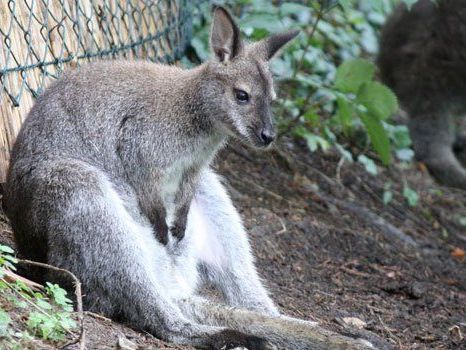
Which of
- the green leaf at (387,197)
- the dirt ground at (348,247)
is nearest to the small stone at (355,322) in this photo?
the dirt ground at (348,247)

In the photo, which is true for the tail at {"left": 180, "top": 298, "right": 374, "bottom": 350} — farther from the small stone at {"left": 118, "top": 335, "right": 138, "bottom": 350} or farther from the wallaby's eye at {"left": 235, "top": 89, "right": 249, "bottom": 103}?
the wallaby's eye at {"left": 235, "top": 89, "right": 249, "bottom": 103}

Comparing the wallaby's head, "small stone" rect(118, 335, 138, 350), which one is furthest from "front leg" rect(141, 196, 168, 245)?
"small stone" rect(118, 335, 138, 350)

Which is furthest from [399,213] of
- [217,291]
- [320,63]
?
[217,291]

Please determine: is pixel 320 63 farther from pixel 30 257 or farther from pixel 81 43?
pixel 30 257

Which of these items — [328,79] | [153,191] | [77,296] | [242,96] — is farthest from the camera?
[328,79]

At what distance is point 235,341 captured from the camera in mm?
4043

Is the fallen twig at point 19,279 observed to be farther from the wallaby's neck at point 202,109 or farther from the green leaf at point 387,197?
the green leaf at point 387,197

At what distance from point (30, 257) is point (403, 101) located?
671 centimetres

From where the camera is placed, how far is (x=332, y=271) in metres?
6.43

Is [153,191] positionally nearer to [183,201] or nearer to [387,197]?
[183,201]

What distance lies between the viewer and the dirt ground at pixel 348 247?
219 inches

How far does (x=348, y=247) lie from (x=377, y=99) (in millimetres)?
1165

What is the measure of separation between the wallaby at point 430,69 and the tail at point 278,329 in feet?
19.6

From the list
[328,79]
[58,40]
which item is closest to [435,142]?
[328,79]
